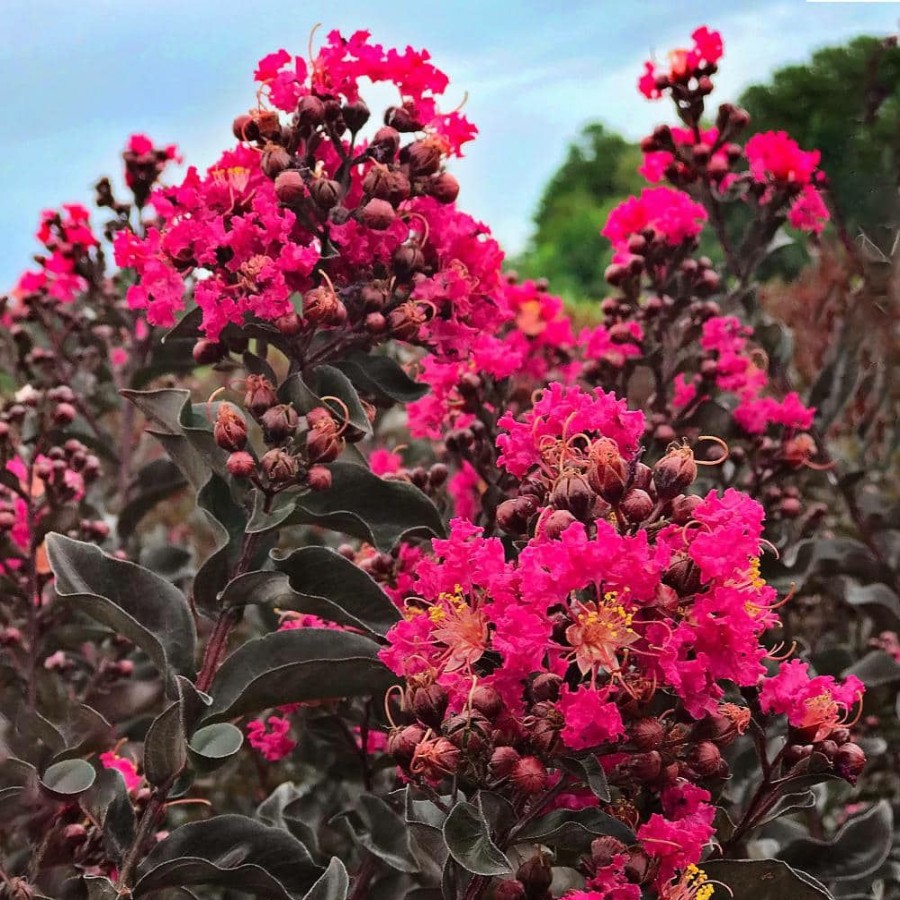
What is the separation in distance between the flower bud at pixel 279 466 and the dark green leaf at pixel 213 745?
268 millimetres

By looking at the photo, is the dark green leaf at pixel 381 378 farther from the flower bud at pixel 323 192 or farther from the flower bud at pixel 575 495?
the flower bud at pixel 575 495

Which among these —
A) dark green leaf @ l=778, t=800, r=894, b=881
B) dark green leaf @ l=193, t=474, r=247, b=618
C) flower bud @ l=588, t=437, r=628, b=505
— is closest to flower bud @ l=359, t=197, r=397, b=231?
dark green leaf @ l=193, t=474, r=247, b=618

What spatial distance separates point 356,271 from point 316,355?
11 cm

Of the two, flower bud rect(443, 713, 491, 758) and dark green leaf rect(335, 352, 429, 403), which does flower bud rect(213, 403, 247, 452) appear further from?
flower bud rect(443, 713, 491, 758)

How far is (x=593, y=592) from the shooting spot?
98cm

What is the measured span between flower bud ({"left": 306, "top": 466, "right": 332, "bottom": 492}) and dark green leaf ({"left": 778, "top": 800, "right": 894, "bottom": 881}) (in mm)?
735

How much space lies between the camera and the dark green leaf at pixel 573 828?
3.18ft

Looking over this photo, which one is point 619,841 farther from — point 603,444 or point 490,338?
→ point 490,338

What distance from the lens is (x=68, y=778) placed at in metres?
1.18

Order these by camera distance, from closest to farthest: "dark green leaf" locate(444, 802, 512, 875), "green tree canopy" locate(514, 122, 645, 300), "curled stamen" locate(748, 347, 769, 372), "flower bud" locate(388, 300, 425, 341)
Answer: "dark green leaf" locate(444, 802, 512, 875) → "flower bud" locate(388, 300, 425, 341) → "curled stamen" locate(748, 347, 769, 372) → "green tree canopy" locate(514, 122, 645, 300)

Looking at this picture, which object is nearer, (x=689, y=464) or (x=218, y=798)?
(x=689, y=464)

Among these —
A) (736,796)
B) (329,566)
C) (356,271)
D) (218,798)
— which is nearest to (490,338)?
(356,271)

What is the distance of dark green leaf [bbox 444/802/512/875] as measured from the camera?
91 cm

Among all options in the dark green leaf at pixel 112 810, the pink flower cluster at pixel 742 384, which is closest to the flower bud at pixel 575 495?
the dark green leaf at pixel 112 810
